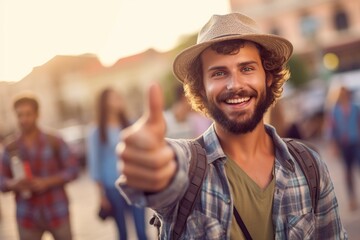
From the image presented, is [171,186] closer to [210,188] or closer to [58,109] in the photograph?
[210,188]

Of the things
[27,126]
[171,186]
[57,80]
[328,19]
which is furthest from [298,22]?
[171,186]

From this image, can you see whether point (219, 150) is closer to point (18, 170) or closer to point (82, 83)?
point (18, 170)

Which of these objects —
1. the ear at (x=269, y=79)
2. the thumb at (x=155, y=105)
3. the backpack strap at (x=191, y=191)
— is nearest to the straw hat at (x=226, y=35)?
the ear at (x=269, y=79)

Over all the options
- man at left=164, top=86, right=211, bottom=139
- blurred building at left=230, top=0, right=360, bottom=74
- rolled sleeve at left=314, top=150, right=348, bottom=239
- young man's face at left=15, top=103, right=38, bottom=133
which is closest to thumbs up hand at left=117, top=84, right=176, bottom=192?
rolled sleeve at left=314, top=150, right=348, bottom=239

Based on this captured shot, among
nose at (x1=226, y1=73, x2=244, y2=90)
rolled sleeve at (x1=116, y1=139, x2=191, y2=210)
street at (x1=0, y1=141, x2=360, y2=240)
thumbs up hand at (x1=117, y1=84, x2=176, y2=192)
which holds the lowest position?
street at (x1=0, y1=141, x2=360, y2=240)

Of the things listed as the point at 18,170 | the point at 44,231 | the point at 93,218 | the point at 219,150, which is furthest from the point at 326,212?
the point at 93,218

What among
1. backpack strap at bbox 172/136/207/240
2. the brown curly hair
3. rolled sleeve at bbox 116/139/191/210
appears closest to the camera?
rolled sleeve at bbox 116/139/191/210

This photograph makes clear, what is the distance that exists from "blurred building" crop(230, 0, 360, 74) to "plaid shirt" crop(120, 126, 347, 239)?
33693 mm

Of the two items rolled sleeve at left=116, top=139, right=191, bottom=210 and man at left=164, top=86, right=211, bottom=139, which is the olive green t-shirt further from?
man at left=164, top=86, right=211, bottom=139

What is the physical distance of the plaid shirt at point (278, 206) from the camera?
1.96m

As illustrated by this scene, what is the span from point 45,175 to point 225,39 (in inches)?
105

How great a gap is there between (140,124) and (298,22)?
131 feet

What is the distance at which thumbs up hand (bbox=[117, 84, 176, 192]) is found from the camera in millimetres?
1388

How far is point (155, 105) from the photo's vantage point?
1391 mm
